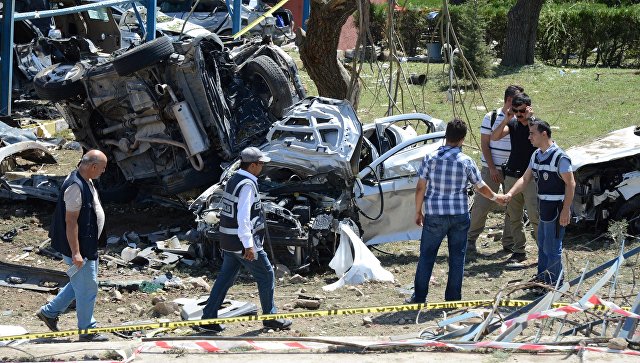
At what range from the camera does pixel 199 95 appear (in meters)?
10.9

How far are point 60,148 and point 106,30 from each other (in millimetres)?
5429

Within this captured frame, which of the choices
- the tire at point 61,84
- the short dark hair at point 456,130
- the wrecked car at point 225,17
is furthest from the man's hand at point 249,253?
the wrecked car at point 225,17

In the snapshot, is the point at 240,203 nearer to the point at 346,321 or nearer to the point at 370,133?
the point at 346,321

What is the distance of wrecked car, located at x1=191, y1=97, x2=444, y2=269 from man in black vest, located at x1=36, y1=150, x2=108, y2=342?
8.22 ft

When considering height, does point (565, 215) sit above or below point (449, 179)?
below

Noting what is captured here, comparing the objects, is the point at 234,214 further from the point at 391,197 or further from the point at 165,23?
the point at 165,23

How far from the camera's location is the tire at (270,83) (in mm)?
11305

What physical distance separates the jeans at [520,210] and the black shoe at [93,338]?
4.26 meters

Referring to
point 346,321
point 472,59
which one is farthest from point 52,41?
point 346,321

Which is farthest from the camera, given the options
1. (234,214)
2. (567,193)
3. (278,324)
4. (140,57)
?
(140,57)

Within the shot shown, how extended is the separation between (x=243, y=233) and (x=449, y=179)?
173 cm

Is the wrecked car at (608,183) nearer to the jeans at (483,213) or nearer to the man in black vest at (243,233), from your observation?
the jeans at (483,213)

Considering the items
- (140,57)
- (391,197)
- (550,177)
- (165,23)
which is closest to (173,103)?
(140,57)

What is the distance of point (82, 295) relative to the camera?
22.2 feet
